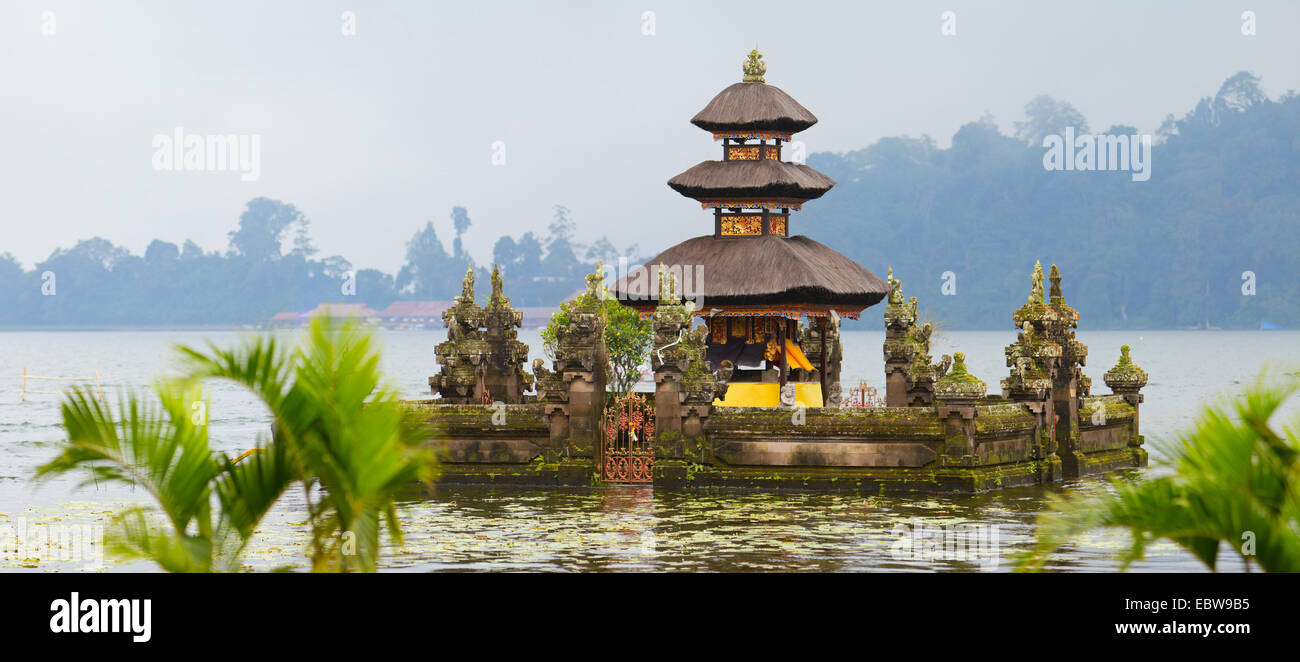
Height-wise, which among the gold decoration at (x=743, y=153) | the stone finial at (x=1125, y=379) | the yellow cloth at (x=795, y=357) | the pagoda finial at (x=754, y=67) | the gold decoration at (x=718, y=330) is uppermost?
the pagoda finial at (x=754, y=67)

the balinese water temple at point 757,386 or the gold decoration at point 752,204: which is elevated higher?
the gold decoration at point 752,204

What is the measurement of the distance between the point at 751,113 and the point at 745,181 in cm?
144

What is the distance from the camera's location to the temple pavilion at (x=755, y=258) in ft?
104

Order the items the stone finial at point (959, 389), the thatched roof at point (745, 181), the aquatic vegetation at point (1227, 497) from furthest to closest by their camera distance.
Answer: the thatched roof at point (745, 181) < the stone finial at point (959, 389) < the aquatic vegetation at point (1227, 497)

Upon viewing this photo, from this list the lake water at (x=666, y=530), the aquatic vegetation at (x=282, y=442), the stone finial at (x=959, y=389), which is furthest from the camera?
the stone finial at (x=959, y=389)

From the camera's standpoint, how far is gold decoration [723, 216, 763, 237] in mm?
33531

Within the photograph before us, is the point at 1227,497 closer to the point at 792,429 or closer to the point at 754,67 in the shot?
the point at 792,429

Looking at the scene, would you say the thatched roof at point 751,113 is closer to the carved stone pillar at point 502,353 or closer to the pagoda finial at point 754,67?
the pagoda finial at point 754,67

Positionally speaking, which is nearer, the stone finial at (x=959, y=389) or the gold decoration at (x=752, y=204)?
the stone finial at (x=959, y=389)

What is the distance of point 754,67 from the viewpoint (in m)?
34.2

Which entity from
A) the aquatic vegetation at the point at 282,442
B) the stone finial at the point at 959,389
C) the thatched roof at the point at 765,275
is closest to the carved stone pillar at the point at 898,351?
the thatched roof at the point at 765,275

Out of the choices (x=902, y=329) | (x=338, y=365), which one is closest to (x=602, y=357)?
(x=902, y=329)

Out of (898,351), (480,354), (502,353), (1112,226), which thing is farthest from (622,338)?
(1112,226)

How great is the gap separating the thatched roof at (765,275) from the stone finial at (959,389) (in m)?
4.53
